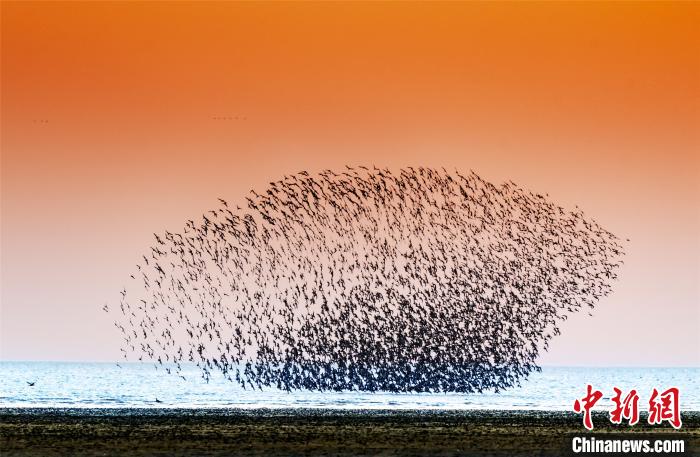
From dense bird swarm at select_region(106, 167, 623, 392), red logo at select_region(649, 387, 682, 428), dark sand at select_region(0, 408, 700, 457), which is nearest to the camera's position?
dark sand at select_region(0, 408, 700, 457)

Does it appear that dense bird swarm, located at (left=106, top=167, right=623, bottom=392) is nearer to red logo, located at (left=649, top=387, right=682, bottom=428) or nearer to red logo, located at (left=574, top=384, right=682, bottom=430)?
red logo, located at (left=574, top=384, right=682, bottom=430)

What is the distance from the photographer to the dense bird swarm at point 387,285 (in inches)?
318

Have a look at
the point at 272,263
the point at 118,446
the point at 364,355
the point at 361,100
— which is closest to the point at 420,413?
the point at 364,355

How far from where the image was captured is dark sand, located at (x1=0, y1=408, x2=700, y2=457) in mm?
5309

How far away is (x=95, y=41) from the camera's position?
948 cm

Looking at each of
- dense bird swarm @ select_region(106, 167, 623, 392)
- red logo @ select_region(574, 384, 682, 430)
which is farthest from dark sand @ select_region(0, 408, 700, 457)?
dense bird swarm @ select_region(106, 167, 623, 392)

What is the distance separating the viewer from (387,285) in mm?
8102

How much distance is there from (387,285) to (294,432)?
2171mm

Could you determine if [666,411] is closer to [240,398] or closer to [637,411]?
[637,411]

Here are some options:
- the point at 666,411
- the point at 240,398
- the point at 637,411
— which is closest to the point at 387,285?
the point at 240,398

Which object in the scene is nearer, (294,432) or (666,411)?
(294,432)

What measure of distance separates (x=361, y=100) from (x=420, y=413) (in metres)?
3.31

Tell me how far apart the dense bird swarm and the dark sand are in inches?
33.6

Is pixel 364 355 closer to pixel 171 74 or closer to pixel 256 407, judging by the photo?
pixel 256 407
